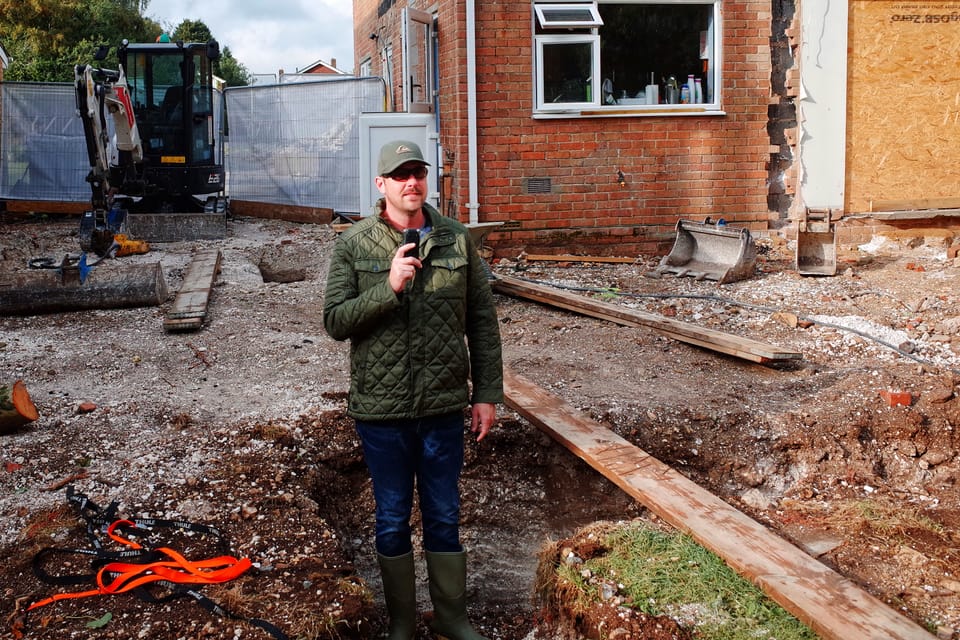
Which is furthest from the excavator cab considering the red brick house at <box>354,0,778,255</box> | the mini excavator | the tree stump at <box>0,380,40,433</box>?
the tree stump at <box>0,380,40,433</box>

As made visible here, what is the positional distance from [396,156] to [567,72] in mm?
8418

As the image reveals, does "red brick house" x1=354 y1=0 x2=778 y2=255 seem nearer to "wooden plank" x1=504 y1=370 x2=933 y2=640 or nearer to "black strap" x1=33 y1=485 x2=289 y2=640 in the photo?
"wooden plank" x1=504 y1=370 x2=933 y2=640

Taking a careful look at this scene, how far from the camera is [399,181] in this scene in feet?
11.1

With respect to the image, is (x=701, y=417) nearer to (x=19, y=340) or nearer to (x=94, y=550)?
(x=94, y=550)

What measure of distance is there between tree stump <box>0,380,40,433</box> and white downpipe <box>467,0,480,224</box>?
6563mm

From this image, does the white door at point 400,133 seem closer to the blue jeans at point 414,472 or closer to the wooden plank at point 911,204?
the wooden plank at point 911,204

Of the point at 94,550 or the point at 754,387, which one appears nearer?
the point at 94,550

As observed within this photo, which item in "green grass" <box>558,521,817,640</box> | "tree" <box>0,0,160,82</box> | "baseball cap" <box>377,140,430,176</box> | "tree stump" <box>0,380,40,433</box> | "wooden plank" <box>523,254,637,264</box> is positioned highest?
"tree" <box>0,0,160,82</box>

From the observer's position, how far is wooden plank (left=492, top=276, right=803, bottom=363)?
22.0 ft

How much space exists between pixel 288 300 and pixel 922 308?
20.3ft

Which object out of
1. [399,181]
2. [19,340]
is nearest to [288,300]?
[19,340]

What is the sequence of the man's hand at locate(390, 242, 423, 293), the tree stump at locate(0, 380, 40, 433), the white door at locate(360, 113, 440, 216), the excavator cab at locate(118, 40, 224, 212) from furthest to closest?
1. the excavator cab at locate(118, 40, 224, 212)
2. the white door at locate(360, 113, 440, 216)
3. the tree stump at locate(0, 380, 40, 433)
4. the man's hand at locate(390, 242, 423, 293)

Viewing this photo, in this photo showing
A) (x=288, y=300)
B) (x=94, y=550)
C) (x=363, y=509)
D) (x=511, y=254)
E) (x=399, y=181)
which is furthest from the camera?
(x=511, y=254)

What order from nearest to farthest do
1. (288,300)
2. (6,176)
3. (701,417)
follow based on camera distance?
(701,417)
(288,300)
(6,176)
